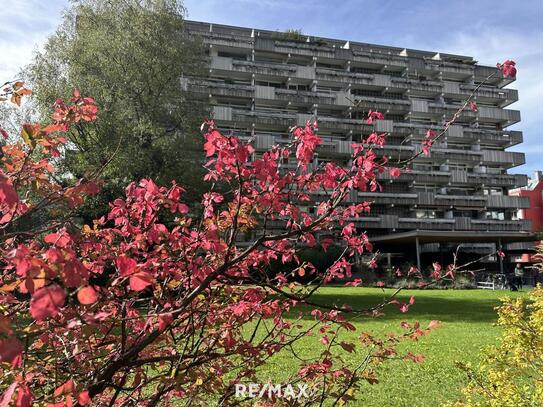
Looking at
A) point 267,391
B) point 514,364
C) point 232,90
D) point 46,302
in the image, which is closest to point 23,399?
point 46,302

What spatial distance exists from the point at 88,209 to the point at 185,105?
612cm

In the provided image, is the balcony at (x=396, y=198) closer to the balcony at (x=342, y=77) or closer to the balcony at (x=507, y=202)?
the balcony at (x=507, y=202)

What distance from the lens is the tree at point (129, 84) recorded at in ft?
54.2

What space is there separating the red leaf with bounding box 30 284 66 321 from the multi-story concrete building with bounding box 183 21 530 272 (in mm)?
39056

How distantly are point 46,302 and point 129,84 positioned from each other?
58.1 feet

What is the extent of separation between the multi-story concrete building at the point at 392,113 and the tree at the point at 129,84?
2114cm

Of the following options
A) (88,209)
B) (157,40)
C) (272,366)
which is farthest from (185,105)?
(272,366)

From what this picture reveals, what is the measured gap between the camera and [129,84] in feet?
57.5

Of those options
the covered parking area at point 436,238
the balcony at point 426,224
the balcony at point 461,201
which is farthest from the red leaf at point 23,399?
the balcony at point 461,201

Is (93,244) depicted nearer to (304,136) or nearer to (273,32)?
(304,136)

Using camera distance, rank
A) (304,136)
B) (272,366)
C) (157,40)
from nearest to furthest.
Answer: (304,136)
(272,366)
(157,40)

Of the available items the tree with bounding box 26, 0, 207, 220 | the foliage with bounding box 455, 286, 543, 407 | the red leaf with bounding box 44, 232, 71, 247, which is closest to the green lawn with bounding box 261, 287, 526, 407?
the foliage with bounding box 455, 286, 543, 407

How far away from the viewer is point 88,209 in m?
15.0

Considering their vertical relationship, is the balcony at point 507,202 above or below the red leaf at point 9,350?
above
